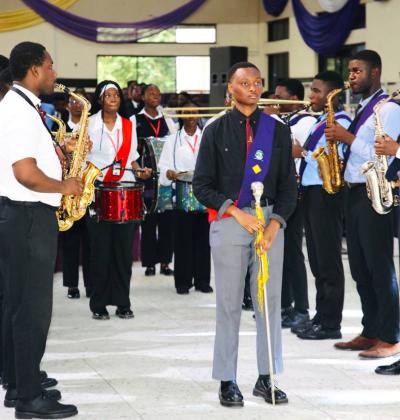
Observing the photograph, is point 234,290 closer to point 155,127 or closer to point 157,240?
point 157,240

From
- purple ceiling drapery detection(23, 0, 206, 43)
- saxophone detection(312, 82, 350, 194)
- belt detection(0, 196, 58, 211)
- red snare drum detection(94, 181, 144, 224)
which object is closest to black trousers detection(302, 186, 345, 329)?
saxophone detection(312, 82, 350, 194)

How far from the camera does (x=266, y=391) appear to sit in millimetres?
5535

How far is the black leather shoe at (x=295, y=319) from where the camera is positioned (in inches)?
300

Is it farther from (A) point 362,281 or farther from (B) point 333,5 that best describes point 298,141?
(B) point 333,5

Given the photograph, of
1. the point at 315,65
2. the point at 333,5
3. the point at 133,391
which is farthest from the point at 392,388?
the point at 315,65

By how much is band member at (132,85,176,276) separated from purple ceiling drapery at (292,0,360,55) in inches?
334

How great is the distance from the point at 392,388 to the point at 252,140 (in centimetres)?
163

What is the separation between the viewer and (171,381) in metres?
6.04

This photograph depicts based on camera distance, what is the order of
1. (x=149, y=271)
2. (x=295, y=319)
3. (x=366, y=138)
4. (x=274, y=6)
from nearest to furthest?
(x=366, y=138)
(x=295, y=319)
(x=149, y=271)
(x=274, y=6)

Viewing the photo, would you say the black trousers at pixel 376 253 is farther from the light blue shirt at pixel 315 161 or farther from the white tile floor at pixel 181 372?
the light blue shirt at pixel 315 161

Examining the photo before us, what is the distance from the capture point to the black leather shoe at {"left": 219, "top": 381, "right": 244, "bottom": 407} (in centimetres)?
544

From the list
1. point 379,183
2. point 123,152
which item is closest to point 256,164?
point 379,183

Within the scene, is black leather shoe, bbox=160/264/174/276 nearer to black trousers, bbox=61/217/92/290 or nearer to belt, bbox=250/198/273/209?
black trousers, bbox=61/217/92/290

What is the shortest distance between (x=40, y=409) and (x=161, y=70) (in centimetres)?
1805
